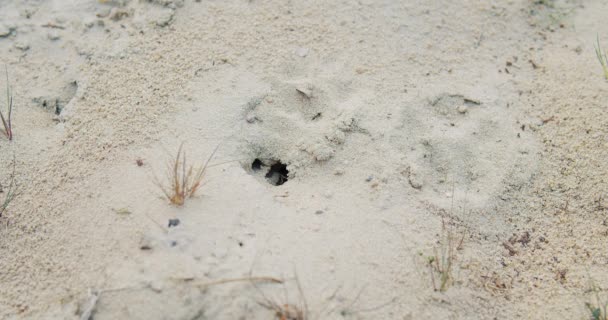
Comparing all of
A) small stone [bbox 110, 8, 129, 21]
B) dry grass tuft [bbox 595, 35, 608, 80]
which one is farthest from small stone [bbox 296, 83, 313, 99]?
dry grass tuft [bbox 595, 35, 608, 80]

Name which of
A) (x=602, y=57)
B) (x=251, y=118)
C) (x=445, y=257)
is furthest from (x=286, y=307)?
(x=602, y=57)

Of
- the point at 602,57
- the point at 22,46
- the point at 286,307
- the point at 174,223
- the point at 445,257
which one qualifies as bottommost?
the point at 445,257

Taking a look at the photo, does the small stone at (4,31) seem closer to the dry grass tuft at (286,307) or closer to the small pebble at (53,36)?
the small pebble at (53,36)

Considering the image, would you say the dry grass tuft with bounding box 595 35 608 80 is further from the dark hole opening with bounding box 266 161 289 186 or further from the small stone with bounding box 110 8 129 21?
the small stone with bounding box 110 8 129 21

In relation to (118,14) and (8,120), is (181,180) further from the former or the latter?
(118,14)

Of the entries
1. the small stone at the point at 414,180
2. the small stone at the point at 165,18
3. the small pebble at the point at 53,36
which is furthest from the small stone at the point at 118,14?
the small stone at the point at 414,180

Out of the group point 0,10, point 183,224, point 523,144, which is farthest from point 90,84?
point 523,144

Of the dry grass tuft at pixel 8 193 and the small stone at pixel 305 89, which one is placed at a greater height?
the small stone at pixel 305 89

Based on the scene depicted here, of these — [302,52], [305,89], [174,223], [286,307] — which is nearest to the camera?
[286,307]
